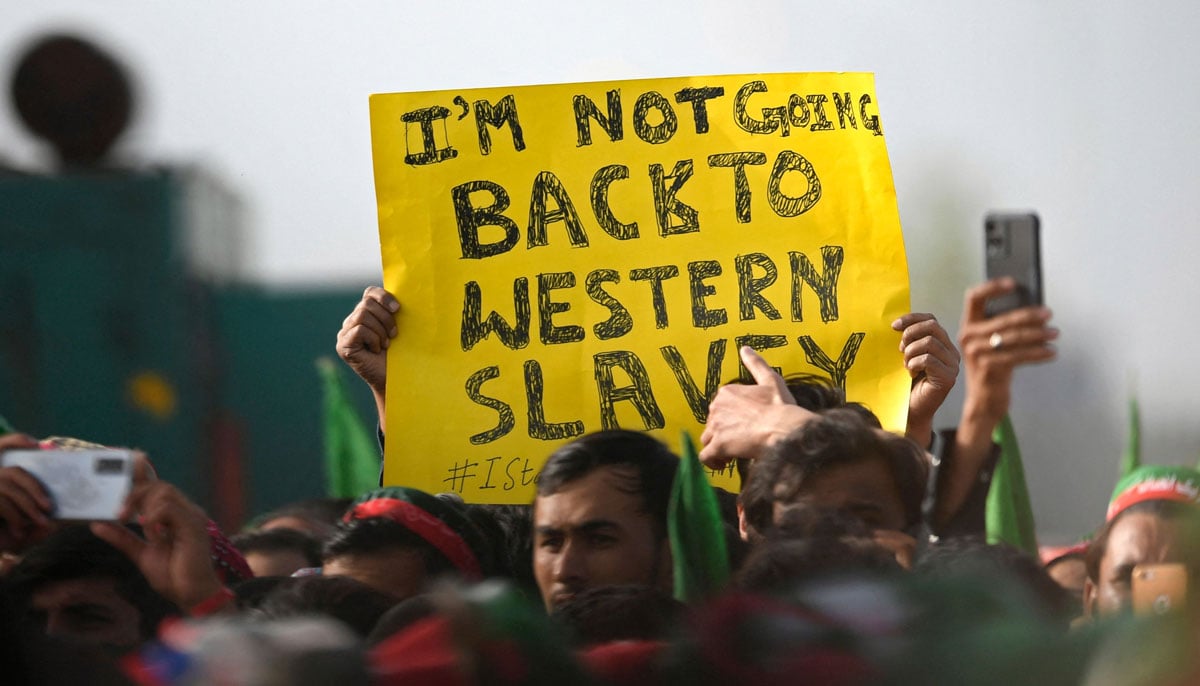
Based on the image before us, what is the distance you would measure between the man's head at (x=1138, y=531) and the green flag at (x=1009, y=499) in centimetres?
15

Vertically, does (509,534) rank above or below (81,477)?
below

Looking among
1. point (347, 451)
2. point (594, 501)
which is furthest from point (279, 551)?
point (594, 501)

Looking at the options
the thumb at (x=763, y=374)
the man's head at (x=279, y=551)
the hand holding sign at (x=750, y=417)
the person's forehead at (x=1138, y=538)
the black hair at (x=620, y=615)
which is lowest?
the man's head at (x=279, y=551)

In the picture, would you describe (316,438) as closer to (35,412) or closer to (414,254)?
(35,412)

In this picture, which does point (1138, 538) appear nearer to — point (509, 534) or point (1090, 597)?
point (1090, 597)

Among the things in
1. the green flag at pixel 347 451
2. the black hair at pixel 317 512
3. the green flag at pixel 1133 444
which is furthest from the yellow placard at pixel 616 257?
the green flag at pixel 347 451

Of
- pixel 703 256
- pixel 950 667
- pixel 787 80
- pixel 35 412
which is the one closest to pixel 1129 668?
pixel 950 667

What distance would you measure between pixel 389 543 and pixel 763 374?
60cm

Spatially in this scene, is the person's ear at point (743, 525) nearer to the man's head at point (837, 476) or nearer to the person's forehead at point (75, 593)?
the man's head at point (837, 476)

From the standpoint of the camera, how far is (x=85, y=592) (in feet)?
5.68

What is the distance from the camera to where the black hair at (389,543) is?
6.26 ft

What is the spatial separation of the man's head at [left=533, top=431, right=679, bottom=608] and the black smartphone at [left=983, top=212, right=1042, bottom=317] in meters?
0.50

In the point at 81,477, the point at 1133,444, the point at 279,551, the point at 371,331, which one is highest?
the point at 371,331

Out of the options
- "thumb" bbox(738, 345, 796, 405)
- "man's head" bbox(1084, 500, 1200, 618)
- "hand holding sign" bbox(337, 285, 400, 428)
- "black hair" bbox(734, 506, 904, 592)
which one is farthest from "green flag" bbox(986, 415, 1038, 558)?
"hand holding sign" bbox(337, 285, 400, 428)
